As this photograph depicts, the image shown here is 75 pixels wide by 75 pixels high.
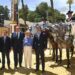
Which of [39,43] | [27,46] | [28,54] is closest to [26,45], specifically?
[27,46]

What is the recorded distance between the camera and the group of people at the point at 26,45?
55.3 feet

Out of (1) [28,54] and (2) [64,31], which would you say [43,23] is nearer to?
(2) [64,31]

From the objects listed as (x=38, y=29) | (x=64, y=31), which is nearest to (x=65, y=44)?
(x=64, y=31)

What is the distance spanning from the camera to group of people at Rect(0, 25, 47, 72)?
663 inches

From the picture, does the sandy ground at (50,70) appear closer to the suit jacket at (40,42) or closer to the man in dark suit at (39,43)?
the man in dark suit at (39,43)

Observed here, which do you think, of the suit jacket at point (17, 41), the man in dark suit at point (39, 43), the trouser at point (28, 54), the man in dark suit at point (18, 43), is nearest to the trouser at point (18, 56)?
the man in dark suit at point (18, 43)

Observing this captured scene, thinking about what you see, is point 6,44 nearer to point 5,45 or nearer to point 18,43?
point 5,45

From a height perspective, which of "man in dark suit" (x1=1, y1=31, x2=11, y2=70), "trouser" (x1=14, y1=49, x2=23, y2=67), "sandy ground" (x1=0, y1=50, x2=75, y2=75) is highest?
"man in dark suit" (x1=1, y1=31, x2=11, y2=70)

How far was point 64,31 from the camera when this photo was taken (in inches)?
771

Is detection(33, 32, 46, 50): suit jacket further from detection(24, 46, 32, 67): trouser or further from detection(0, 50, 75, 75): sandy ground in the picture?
detection(0, 50, 75, 75): sandy ground

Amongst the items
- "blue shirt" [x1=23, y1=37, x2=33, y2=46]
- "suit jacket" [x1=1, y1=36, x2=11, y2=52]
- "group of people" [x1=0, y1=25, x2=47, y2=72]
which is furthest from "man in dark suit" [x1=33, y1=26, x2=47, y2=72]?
"suit jacket" [x1=1, y1=36, x2=11, y2=52]

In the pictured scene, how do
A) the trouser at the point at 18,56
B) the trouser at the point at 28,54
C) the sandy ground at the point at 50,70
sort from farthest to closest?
the trouser at the point at 18,56
the trouser at the point at 28,54
the sandy ground at the point at 50,70

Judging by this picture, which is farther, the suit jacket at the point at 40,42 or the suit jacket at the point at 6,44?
the suit jacket at the point at 6,44

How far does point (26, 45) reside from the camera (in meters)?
16.9
